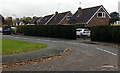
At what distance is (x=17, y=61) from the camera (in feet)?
33.9

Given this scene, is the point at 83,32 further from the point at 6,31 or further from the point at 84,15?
the point at 6,31

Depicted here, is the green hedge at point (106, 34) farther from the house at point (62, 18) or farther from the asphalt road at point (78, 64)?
the house at point (62, 18)

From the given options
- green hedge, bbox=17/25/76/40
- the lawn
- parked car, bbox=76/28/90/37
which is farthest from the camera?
parked car, bbox=76/28/90/37

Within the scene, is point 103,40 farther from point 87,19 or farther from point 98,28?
point 87,19

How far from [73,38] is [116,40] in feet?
30.1

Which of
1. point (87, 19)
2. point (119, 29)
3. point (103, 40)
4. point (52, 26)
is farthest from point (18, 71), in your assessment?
point (87, 19)

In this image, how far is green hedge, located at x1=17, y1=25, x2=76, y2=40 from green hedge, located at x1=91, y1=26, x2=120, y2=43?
3781 mm

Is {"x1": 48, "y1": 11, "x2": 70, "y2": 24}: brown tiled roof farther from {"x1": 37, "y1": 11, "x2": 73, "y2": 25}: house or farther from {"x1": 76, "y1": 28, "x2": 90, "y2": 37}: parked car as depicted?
{"x1": 76, "y1": 28, "x2": 90, "y2": 37}: parked car

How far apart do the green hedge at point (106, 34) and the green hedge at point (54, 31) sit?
378 cm

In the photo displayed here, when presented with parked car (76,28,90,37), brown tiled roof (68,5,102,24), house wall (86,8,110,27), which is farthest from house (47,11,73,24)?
parked car (76,28,90,37)

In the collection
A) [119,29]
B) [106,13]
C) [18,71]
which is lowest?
[18,71]

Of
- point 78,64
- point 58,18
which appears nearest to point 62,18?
point 58,18

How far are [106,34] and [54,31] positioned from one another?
35.6 feet

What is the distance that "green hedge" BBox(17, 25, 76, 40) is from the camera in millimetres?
30688
